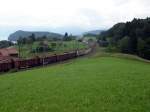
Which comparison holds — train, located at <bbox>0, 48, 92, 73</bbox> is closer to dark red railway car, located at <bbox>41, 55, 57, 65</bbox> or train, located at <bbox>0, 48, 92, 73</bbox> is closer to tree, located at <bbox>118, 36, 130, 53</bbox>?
dark red railway car, located at <bbox>41, 55, 57, 65</bbox>

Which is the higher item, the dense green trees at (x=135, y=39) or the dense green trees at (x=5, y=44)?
the dense green trees at (x=135, y=39)

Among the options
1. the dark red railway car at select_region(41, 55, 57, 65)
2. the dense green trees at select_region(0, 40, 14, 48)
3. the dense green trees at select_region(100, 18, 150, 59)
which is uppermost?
the dense green trees at select_region(100, 18, 150, 59)

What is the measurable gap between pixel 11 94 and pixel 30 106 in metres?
3.50

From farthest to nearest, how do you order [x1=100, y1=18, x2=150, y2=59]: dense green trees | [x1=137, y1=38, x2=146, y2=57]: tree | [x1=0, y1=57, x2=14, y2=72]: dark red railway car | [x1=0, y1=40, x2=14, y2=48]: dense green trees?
1. [x1=0, y1=40, x2=14, y2=48]: dense green trees
2. [x1=100, y1=18, x2=150, y2=59]: dense green trees
3. [x1=137, y1=38, x2=146, y2=57]: tree
4. [x1=0, y1=57, x2=14, y2=72]: dark red railway car

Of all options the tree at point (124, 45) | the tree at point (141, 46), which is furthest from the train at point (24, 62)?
the tree at point (141, 46)

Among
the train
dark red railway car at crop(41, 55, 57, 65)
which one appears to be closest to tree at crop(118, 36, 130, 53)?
the train

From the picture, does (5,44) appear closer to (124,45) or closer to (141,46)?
(124,45)

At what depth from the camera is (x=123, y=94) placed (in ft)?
42.5

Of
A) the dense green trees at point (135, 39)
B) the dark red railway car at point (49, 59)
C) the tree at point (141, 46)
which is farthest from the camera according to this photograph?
the dense green trees at point (135, 39)

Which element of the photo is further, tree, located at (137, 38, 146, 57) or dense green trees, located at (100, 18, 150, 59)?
dense green trees, located at (100, 18, 150, 59)

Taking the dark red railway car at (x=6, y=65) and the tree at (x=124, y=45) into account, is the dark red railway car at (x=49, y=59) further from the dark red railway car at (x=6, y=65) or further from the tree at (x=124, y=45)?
the tree at (x=124, y=45)

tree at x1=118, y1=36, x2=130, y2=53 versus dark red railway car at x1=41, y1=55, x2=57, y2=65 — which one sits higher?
→ tree at x1=118, y1=36, x2=130, y2=53

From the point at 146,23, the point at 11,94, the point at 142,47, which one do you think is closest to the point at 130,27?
the point at 146,23

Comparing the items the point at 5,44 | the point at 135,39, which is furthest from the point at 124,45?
the point at 5,44
